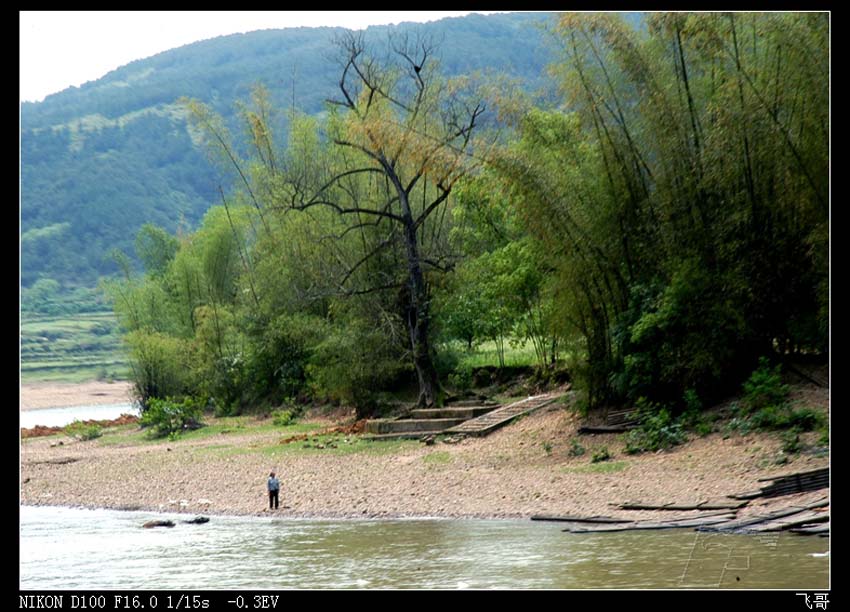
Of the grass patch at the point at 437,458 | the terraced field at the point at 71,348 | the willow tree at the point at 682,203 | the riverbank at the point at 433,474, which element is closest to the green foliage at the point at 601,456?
the riverbank at the point at 433,474

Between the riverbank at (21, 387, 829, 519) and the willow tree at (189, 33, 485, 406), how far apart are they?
4.69 m

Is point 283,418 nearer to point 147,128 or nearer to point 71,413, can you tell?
point 71,413

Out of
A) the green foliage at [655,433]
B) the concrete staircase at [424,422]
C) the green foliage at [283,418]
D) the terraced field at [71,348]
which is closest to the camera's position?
the green foliage at [655,433]

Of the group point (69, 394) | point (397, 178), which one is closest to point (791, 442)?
point (397, 178)

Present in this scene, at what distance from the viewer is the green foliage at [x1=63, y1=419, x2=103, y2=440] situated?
3534cm

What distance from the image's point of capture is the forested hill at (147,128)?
380ft

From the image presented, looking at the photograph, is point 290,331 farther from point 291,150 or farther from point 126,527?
point 126,527

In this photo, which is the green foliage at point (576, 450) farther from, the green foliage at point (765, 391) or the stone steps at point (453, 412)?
the stone steps at point (453, 412)

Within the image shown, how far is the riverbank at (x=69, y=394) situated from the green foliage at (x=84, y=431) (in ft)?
130

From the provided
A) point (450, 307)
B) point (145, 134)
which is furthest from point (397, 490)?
point (145, 134)

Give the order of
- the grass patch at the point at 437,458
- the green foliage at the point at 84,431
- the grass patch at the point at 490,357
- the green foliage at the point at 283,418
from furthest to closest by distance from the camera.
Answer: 1. the green foliage at the point at 84,431
2. the green foliage at the point at 283,418
3. the grass patch at the point at 490,357
4. the grass patch at the point at 437,458

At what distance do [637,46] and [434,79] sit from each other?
1146 cm

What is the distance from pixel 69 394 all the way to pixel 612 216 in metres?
70.1

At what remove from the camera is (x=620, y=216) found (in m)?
20.0
